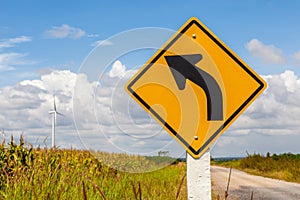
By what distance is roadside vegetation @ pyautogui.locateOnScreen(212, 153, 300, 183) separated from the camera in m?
24.6

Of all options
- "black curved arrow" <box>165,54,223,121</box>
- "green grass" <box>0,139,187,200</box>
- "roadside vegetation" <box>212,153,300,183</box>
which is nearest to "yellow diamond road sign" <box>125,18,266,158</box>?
"black curved arrow" <box>165,54,223,121</box>

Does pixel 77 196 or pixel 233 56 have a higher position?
pixel 233 56

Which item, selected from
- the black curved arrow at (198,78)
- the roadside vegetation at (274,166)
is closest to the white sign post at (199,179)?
the black curved arrow at (198,78)

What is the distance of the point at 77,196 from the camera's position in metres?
6.16

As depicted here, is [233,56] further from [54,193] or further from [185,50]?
[54,193]

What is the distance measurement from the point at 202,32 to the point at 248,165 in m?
32.1

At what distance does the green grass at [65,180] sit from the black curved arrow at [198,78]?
0.72 m

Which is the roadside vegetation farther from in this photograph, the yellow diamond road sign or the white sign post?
the white sign post

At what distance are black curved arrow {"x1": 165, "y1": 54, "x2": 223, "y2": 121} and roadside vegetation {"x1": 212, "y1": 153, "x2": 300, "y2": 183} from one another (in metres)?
16.0

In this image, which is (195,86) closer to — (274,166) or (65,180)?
(65,180)

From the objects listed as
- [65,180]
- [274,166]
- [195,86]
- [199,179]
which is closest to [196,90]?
[195,86]

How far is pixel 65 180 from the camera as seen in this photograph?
678cm

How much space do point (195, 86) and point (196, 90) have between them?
0.04 m

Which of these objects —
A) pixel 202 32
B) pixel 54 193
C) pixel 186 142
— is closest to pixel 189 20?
pixel 202 32
